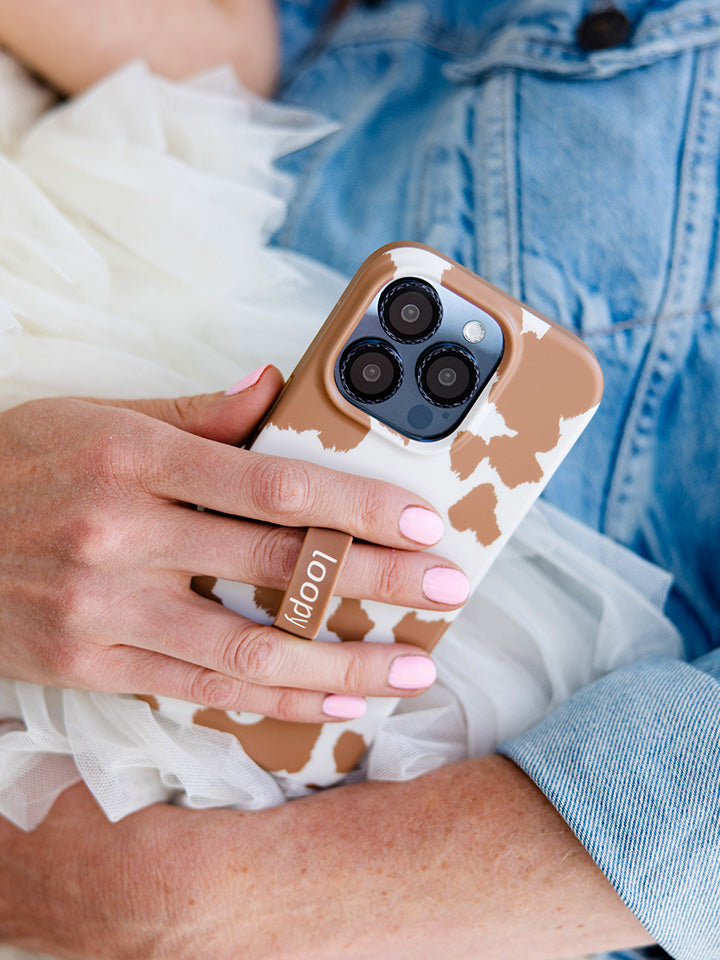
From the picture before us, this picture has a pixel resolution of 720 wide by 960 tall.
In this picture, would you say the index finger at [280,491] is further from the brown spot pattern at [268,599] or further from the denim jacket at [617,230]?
the denim jacket at [617,230]

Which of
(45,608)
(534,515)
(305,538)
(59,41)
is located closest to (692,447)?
(534,515)

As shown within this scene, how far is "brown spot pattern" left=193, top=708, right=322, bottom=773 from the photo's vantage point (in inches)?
22.8

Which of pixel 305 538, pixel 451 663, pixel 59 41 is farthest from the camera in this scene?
pixel 59 41

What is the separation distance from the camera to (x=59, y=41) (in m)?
0.75

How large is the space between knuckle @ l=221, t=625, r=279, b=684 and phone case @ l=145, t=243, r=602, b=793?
0.04 metres

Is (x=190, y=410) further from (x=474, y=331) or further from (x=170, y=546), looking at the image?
(x=474, y=331)

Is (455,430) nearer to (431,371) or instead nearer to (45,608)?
(431,371)

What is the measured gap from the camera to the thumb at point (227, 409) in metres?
0.51

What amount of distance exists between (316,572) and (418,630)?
12 cm

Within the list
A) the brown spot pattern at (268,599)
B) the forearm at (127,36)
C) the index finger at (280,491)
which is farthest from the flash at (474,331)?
the forearm at (127,36)

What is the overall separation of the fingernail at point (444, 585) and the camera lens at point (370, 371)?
0.13m

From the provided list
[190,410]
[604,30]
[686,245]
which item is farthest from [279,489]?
[604,30]

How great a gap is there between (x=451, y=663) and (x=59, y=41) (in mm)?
747

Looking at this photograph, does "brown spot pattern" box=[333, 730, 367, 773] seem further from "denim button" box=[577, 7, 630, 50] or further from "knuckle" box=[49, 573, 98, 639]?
"denim button" box=[577, 7, 630, 50]
